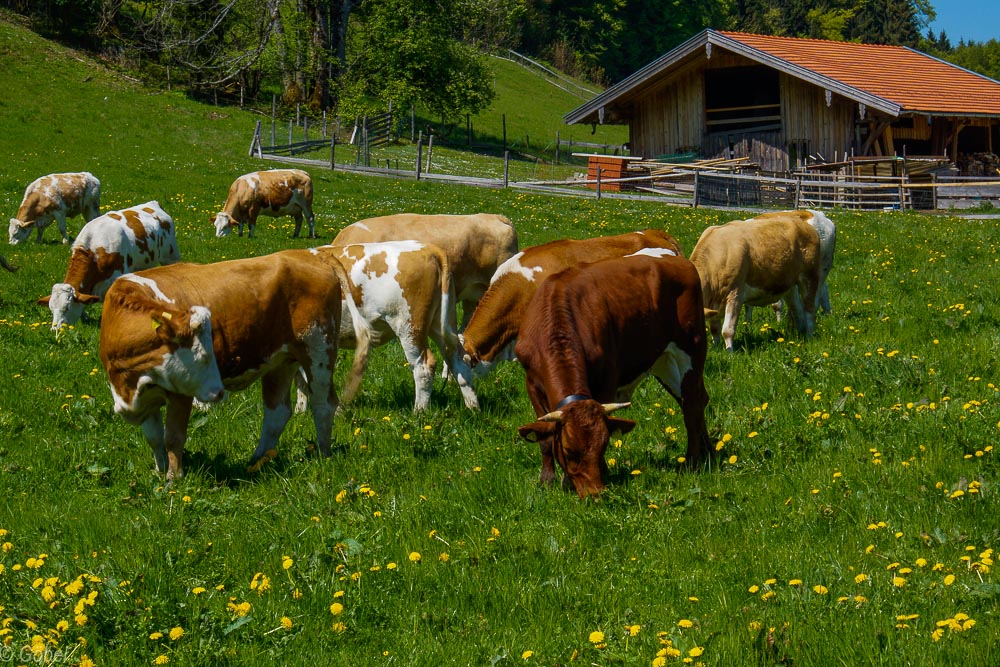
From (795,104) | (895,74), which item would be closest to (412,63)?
(795,104)

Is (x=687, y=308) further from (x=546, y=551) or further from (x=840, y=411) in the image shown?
(x=546, y=551)

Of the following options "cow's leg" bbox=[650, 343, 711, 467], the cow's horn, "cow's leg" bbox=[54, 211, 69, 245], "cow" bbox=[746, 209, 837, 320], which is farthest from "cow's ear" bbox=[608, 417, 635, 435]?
"cow's leg" bbox=[54, 211, 69, 245]

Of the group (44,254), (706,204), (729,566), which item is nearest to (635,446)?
(729,566)

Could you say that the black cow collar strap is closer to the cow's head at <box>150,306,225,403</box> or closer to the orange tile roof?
the cow's head at <box>150,306,225,403</box>

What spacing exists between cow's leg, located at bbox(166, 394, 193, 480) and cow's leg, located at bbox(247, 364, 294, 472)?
61 cm

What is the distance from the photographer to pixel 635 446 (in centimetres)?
812

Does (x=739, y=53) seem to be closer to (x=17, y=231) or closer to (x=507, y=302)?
(x=17, y=231)

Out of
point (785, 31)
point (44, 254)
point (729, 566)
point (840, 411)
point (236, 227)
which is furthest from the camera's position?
point (785, 31)

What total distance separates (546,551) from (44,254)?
593 inches

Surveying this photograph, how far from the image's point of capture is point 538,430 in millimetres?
6895

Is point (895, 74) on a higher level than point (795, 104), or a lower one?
higher

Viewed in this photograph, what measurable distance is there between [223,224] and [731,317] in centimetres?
1305

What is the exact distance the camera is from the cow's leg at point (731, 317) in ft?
39.1

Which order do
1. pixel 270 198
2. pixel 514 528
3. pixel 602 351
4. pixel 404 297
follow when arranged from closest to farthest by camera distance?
pixel 514 528, pixel 602 351, pixel 404 297, pixel 270 198
